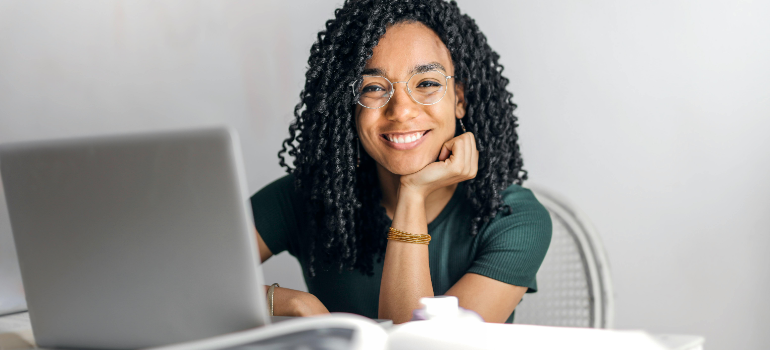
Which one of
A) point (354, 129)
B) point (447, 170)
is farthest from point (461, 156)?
point (354, 129)

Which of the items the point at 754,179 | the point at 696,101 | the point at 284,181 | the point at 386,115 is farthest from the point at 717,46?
the point at 284,181

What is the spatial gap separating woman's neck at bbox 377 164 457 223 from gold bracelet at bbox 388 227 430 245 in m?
0.17

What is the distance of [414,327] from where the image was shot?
569 millimetres

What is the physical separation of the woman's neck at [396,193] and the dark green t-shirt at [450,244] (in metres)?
0.02

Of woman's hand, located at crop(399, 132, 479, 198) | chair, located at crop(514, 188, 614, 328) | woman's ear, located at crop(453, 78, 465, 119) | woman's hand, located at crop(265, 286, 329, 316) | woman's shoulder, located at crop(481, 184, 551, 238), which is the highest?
woman's ear, located at crop(453, 78, 465, 119)

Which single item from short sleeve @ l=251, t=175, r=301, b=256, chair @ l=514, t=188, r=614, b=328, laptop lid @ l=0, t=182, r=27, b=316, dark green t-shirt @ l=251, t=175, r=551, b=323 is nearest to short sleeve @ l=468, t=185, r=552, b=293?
dark green t-shirt @ l=251, t=175, r=551, b=323

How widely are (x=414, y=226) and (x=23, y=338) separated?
0.72 meters

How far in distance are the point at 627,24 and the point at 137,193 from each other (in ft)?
5.37

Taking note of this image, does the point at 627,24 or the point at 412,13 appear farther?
the point at 627,24

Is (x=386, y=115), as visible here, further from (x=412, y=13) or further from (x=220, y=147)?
(x=220, y=147)

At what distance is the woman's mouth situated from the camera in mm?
1284

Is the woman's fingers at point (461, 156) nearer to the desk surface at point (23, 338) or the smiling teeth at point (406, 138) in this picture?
the smiling teeth at point (406, 138)

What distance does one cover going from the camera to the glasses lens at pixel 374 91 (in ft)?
4.16

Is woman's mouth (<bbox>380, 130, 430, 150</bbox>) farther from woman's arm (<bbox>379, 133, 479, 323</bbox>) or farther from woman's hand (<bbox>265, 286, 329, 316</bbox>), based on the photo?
woman's hand (<bbox>265, 286, 329, 316</bbox>)
